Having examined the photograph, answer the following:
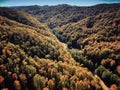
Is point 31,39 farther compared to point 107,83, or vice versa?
point 31,39

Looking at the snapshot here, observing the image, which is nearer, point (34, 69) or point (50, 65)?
point (34, 69)

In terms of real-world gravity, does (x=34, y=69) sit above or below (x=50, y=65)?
above

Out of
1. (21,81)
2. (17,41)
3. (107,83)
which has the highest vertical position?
(17,41)

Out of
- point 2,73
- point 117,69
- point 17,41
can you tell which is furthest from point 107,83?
point 17,41

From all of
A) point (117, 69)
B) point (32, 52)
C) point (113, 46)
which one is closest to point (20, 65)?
point (32, 52)

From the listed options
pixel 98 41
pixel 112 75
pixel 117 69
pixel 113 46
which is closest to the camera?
pixel 112 75

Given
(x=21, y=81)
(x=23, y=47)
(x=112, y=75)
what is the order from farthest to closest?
(x=23, y=47) < (x=112, y=75) < (x=21, y=81)

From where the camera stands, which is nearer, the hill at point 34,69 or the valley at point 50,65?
the hill at point 34,69

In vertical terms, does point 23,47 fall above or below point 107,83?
above

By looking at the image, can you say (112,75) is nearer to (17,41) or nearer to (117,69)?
(117,69)

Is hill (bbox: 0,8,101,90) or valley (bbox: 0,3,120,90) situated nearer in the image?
hill (bbox: 0,8,101,90)

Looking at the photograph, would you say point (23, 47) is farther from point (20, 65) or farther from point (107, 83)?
point (107, 83)
